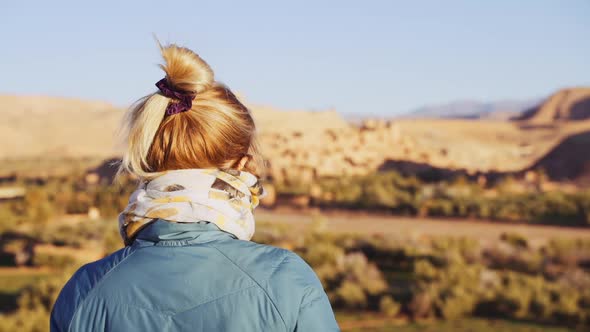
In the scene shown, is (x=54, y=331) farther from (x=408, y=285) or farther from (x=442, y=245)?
(x=442, y=245)

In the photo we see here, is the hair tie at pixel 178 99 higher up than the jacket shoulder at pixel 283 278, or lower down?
higher up

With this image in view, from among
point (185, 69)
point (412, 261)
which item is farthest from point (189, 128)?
point (412, 261)

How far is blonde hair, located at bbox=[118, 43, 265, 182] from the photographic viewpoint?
185 centimetres

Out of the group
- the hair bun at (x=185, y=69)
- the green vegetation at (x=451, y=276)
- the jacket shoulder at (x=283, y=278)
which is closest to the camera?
the jacket shoulder at (x=283, y=278)

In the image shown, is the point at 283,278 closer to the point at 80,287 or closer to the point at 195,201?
the point at 195,201

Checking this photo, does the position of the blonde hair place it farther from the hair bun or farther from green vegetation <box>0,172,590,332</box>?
green vegetation <box>0,172,590,332</box>

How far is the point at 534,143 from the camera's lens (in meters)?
52.7

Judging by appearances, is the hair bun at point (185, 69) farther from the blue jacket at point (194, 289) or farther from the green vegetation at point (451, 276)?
the green vegetation at point (451, 276)

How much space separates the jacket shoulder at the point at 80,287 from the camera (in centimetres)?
178

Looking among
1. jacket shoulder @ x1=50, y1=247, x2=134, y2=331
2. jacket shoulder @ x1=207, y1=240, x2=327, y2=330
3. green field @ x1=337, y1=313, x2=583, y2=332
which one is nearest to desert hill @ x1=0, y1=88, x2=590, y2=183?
green field @ x1=337, y1=313, x2=583, y2=332

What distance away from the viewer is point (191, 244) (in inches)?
70.1

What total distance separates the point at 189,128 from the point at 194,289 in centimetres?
41

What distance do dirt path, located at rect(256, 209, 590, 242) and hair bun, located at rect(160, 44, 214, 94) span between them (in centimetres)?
1735

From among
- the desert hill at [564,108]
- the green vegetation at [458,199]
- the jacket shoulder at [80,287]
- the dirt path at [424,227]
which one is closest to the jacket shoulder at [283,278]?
the jacket shoulder at [80,287]
